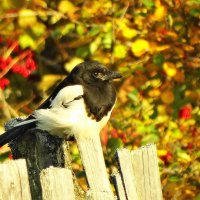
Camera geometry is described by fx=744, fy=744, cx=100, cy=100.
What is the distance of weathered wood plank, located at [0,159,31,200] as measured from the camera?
2355mm

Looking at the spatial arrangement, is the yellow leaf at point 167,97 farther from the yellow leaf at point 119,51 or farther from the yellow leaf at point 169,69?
the yellow leaf at point 119,51

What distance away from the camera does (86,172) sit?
285 centimetres

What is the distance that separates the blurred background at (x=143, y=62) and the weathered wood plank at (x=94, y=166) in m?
1.73

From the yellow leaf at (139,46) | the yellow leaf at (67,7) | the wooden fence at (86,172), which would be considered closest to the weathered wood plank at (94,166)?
the wooden fence at (86,172)

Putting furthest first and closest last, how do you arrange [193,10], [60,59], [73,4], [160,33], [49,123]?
[60,59], [73,4], [160,33], [193,10], [49,123]

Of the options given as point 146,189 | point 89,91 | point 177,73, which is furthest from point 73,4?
point 146,189

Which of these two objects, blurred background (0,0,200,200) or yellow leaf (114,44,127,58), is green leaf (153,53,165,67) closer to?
blurred background (0,0,200,200)

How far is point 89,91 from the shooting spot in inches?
182

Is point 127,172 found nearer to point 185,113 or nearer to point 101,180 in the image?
point 101,180

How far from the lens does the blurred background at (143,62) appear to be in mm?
5075

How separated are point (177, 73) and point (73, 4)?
104cm

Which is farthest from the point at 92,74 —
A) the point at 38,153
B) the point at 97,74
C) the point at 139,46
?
the point at 38,153

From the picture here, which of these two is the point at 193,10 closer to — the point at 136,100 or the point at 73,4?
the point at 136,100

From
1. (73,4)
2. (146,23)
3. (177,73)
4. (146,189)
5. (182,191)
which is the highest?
(73,4)
